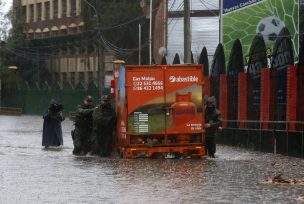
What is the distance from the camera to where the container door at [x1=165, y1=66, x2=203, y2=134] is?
23578 millimetres

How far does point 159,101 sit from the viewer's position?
23656 mm

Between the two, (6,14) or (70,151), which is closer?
(70,151)

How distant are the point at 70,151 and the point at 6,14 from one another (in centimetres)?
7580

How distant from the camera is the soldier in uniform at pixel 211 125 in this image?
24.4 meters

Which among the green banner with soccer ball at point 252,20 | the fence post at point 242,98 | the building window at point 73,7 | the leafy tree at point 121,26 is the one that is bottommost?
the fence post at point 242,98

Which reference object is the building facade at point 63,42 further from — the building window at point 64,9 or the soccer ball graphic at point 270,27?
the soccer ball graphic at point 270,27

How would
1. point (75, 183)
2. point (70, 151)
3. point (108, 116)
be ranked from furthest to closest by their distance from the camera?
1. point (70, 151)
2. point (108, 116)
3. point (75, 183)

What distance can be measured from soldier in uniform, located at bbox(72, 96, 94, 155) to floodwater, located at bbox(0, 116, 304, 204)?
586 millimetres

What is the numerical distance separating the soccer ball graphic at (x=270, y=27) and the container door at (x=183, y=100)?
67.3 ft

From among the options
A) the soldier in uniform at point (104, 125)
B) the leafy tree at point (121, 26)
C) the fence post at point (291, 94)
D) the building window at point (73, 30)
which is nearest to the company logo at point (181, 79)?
the soldier in uniform at point (104, 125)

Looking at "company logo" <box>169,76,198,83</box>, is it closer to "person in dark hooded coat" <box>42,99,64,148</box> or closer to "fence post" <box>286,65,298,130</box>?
"fence post" <box>286,65,298,130</box>

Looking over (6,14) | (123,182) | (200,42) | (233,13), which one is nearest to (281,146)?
(123,182)

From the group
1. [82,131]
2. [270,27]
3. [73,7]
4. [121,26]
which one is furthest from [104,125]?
[73,7]

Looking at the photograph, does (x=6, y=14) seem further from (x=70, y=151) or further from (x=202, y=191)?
(x=202, y=191)
